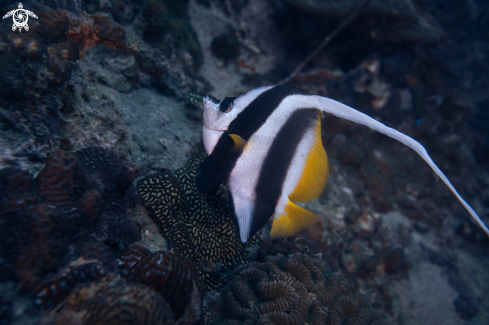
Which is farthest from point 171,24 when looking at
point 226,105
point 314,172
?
point 314,172

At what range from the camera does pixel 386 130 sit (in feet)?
4.17

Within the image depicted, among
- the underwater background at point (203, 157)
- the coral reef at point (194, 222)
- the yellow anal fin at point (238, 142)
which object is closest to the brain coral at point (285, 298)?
the underwater background at point (203, 157)

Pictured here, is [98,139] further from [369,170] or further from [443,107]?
[443,107]

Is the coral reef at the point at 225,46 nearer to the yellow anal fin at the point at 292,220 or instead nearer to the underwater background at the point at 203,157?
the underwater background at the point at 203,157

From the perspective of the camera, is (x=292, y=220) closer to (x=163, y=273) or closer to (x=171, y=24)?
(x=163, y=273)

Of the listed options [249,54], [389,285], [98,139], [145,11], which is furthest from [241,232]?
[249,54]

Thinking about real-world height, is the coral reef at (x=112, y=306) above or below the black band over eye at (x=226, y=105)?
below

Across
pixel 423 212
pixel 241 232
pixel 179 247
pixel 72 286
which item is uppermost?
pixel 72 286

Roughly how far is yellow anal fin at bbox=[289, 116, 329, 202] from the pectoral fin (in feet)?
2.03

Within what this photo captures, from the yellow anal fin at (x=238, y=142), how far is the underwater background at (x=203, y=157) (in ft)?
2.73

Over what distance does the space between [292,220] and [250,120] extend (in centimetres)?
85

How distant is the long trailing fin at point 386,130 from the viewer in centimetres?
125

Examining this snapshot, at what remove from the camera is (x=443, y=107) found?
20.8ft

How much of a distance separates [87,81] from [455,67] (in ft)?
29.0
